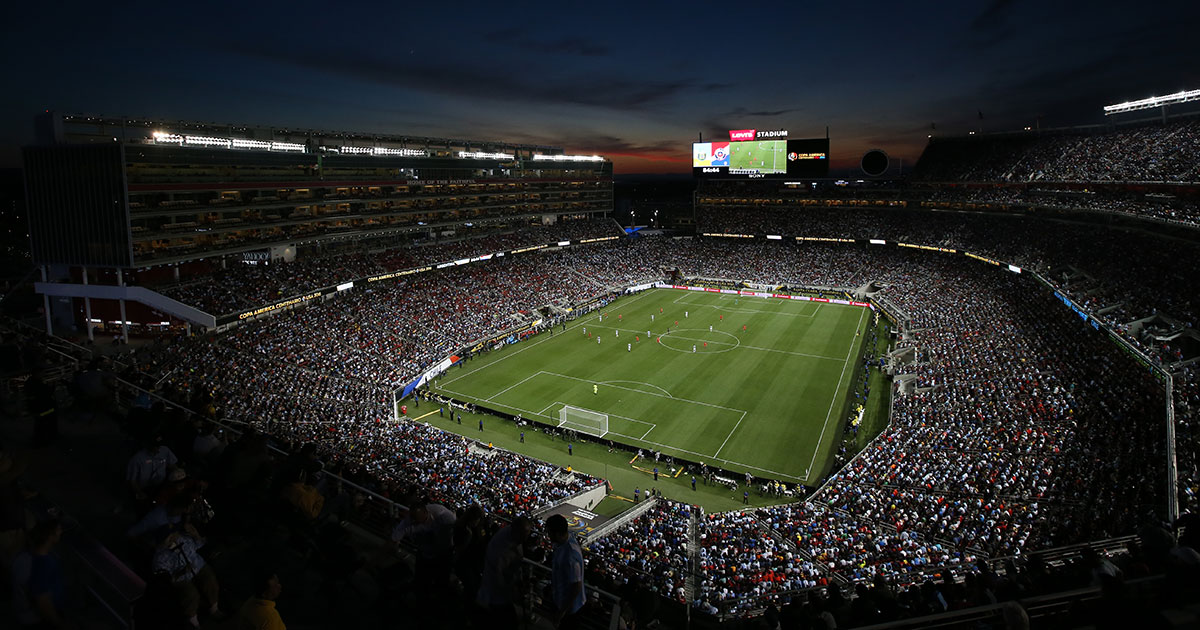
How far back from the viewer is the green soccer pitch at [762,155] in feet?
237

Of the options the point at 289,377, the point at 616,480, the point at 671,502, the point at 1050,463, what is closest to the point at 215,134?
the point at 289,377

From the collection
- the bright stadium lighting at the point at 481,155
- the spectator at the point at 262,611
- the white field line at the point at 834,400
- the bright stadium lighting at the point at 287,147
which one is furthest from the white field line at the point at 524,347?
the spectator at the point at 262,611

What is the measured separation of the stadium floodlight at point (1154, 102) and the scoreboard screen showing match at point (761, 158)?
2515 centimetres

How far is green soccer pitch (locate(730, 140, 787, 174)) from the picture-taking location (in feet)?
237

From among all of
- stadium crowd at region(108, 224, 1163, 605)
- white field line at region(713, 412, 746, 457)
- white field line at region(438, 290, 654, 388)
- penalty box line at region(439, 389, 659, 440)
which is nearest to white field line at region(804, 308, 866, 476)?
stadium crowd at region(108, 224, 1163, 605)

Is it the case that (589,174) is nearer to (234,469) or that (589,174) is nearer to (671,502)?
(671,502)

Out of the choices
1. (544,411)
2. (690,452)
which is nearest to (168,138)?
(544,411)

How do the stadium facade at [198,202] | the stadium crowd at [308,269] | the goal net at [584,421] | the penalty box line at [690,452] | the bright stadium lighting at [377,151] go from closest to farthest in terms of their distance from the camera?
1. the penalty box line at [690,452]
2. the goal net at [584,421]
3. the stadium facade at [198,202]
4. the stadium crowd at [308,269]
5. the bright stadium lighting at [377,151]

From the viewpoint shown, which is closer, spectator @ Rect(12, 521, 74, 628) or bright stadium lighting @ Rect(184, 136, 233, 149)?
spectator @ Rect(12, 521, 74, 628)

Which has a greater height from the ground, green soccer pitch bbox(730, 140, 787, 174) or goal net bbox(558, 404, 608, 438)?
green soccer pitch bbox(730, 140, 787, 174)

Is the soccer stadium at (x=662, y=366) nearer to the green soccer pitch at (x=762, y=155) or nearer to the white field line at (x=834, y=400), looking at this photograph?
the white field line at (x=834, y=400)

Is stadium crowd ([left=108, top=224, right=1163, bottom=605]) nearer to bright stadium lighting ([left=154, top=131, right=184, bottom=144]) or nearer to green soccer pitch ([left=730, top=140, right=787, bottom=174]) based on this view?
bright stadium lighting ([left=154, top=131, right=184, bottom=144])

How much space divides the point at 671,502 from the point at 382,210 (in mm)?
48441

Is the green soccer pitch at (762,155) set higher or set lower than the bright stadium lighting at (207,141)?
higher
